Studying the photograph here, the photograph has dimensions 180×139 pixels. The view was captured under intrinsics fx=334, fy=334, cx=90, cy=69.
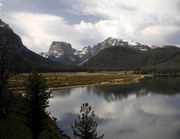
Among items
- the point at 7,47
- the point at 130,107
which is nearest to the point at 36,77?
the point at 7,47

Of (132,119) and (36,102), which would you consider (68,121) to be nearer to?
(132,119)

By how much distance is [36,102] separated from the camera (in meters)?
39.7

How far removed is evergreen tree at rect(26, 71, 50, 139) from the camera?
130ft

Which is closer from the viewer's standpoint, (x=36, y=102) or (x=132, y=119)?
(x=36, y=102)

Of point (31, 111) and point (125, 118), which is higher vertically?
point (31, 111)

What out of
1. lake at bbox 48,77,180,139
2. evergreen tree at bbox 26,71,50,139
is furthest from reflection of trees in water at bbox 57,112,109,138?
evergreen tree at bbox 26,71,50,139

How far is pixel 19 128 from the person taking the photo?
5059 cm

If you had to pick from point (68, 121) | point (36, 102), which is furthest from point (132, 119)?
point (36, 102)

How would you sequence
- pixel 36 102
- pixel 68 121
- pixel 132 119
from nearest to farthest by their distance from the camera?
pixel 36 102 → pixel 68 121 → pixel 132 119

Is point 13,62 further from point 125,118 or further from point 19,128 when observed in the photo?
point 125,118

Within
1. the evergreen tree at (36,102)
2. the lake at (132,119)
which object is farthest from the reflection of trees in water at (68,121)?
the evergreen tree at (36,102)

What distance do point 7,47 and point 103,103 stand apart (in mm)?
60008

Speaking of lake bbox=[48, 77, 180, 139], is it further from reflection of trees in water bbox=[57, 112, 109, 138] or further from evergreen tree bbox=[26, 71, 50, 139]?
evergreen tree bbox=[26, 71, 50, 139]

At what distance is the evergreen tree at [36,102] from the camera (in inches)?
1556
